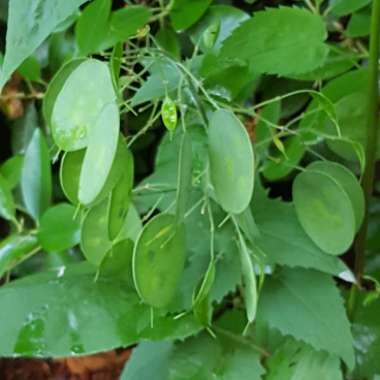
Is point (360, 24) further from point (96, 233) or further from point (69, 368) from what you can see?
point (69, 368)

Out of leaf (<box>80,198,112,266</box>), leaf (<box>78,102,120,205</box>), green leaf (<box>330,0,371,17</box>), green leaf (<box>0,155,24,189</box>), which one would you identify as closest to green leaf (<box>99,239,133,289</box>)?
leaf (<box>80,198,112,266</box>)

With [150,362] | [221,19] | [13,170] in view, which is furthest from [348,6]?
[13,170]

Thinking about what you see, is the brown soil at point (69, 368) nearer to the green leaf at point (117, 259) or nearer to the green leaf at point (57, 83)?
the green leaf at point (117, 259)

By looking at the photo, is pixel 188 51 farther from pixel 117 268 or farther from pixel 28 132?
pixel 117 268

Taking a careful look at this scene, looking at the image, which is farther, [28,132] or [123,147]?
[28,132]

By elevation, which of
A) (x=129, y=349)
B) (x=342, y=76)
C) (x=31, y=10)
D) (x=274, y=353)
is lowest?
(x=129, y=349)

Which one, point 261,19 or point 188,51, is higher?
point 261,19

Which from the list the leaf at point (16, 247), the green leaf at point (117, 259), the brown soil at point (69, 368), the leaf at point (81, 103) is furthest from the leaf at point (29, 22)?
the brown soil at point (69, 368)

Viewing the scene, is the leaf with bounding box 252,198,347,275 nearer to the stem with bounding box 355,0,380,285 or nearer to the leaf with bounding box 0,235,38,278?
the stem with bounding box 355,0,380,285

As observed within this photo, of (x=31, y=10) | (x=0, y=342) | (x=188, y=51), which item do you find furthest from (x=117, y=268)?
(x=188, y=51)
